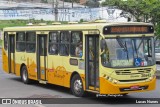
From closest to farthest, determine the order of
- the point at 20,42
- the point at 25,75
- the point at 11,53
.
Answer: the point at 25,75, the point at 20,42, the point at 11,53

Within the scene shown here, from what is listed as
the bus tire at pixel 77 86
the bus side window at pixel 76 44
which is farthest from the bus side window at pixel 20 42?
the bus tire at pixel 77 86

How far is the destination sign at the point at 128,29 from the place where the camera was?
13.5m

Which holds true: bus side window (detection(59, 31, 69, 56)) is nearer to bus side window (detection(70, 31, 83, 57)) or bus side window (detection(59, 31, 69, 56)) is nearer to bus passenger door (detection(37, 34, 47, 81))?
bus side window (detection(70, 31, 83, 57))

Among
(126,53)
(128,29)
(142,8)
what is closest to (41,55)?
(128,29)

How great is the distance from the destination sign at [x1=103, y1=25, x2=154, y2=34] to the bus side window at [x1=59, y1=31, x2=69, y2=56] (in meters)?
2.56

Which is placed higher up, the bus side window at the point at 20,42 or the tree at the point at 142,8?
the tree at the point at 142,8

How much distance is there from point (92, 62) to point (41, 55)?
405 cm

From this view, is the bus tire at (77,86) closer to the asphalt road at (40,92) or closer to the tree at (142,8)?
the asphalt road at (40,92)

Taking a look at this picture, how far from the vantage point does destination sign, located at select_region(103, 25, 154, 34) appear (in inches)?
530

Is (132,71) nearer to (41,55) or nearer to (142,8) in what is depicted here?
(41,55)

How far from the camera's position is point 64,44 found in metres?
15.8

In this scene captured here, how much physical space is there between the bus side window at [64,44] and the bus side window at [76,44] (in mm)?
379

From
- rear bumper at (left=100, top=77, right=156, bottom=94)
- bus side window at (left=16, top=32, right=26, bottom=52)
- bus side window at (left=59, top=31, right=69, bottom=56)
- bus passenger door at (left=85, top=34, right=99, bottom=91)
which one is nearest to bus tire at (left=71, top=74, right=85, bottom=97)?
bus passenger door at (left=85, top=34, right=99, bottom=91)

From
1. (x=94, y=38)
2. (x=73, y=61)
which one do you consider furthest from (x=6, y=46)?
(x=94, y=38)
